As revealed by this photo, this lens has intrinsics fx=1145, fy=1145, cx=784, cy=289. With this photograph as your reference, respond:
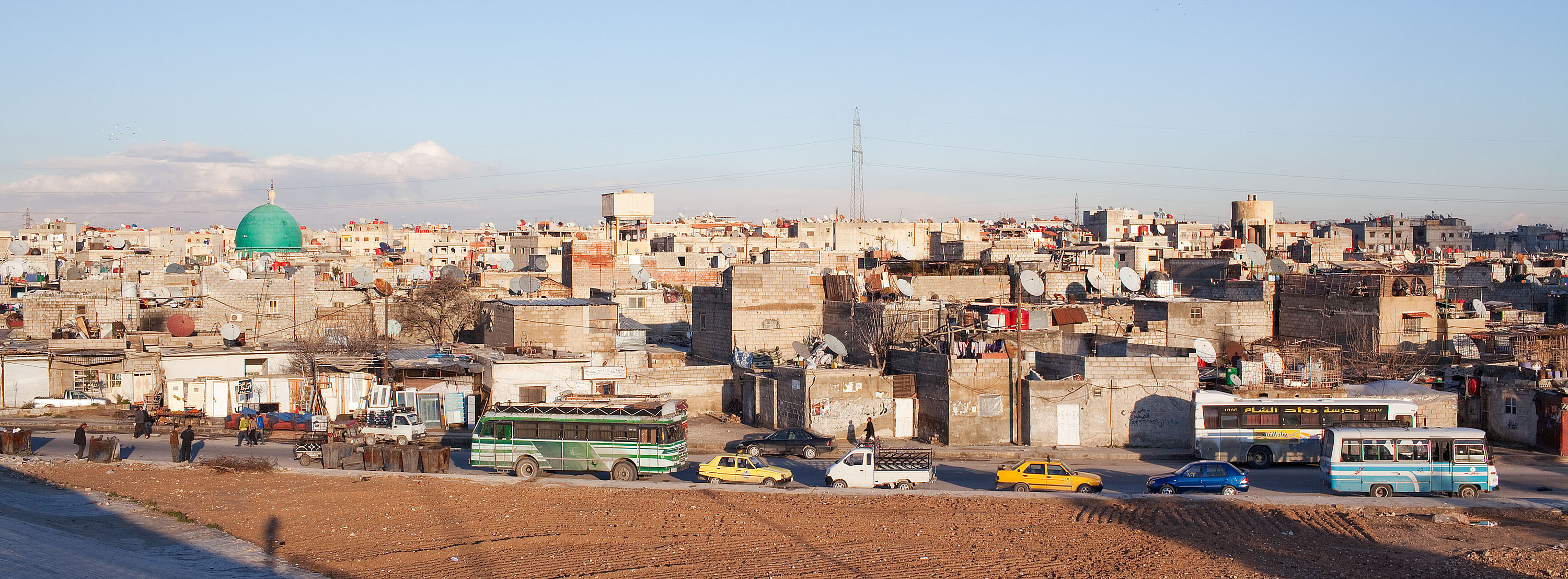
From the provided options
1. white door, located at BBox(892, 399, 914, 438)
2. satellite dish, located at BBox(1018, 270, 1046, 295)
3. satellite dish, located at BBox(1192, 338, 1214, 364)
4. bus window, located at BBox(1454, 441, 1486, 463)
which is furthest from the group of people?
bus window, located at BBox(1454, 441, 1486, 463)

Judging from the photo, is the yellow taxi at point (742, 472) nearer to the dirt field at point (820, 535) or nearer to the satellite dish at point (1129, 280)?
the dirt field at point (820, 535)

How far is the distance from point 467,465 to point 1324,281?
28.8 meters

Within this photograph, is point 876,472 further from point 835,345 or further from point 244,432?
point 244,432

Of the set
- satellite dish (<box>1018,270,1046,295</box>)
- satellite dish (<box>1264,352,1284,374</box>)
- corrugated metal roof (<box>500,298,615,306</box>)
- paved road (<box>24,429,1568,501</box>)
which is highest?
satellite dish (<box>1018,270,1046,295</box>)

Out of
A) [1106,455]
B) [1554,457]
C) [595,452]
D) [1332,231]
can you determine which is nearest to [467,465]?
[595,452]

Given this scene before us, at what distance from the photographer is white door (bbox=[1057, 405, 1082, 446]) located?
1095 inches

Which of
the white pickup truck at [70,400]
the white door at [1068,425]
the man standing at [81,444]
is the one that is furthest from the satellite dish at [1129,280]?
the white pickup truck at [70,400]

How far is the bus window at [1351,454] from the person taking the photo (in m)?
21.1

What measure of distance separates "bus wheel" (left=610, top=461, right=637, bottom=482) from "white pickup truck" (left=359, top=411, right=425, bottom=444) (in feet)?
24.1

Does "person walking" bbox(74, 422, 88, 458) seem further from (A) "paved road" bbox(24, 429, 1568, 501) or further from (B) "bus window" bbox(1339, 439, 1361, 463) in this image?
(B) "bus window" bbox(1339, 439, 1361, 463)

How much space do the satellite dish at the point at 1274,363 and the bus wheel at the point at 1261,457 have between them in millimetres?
4211

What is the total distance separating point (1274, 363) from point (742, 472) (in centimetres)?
1454

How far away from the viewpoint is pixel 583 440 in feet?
76.5

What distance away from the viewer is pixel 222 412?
107ft
